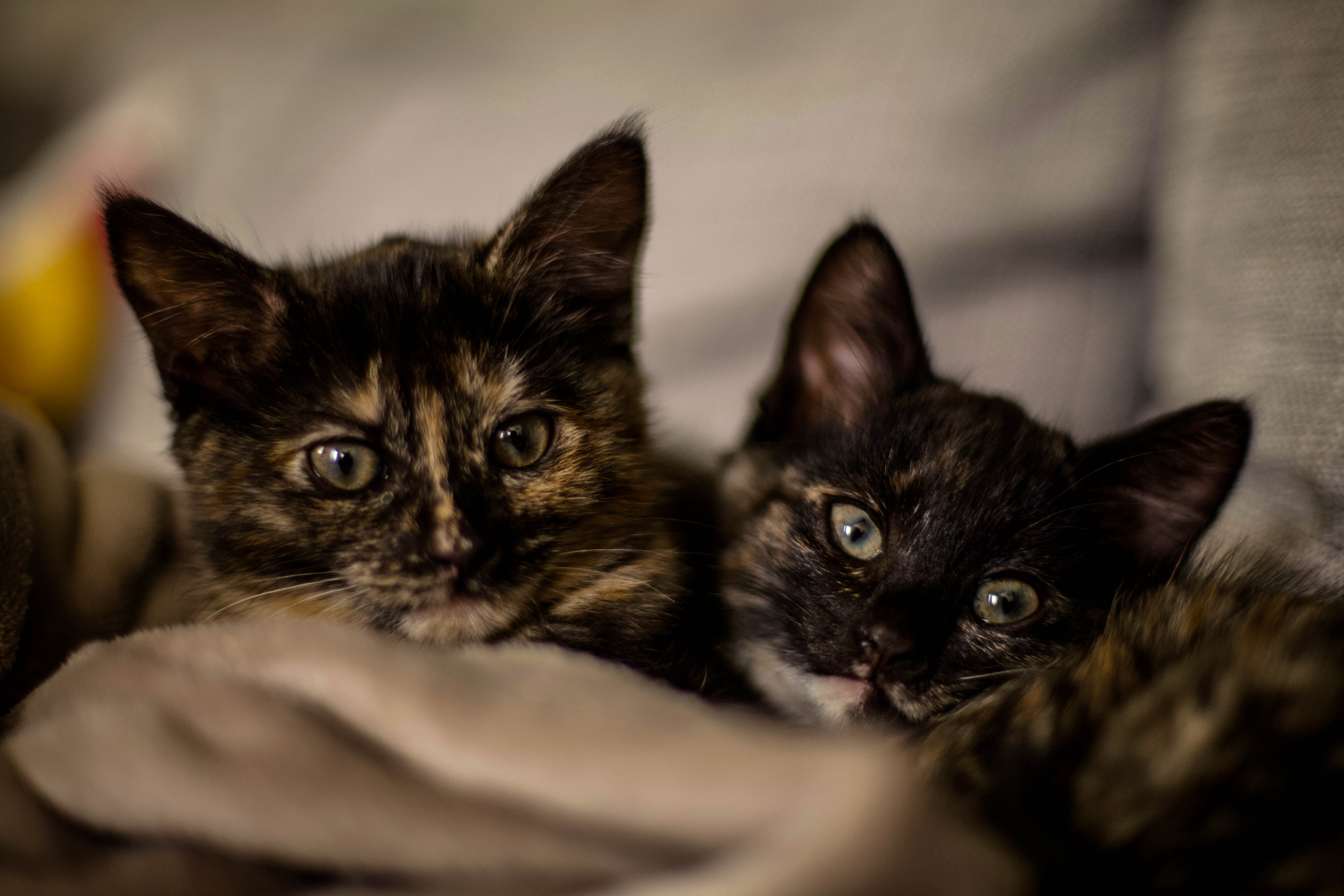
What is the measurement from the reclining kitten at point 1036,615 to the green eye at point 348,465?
1.42ft

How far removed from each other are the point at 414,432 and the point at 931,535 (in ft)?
1.83

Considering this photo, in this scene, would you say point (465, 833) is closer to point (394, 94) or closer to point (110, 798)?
point (110, 798)

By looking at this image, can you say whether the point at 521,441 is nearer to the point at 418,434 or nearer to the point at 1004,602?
the point at 418,434

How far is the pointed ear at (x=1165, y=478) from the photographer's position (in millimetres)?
846

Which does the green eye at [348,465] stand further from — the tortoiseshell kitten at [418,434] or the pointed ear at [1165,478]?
the pointed ear at [1165,478]

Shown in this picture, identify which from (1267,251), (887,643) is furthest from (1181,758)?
Answer: (1267,251)

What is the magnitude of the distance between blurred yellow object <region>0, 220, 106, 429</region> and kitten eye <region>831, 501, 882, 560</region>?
182 centimetres

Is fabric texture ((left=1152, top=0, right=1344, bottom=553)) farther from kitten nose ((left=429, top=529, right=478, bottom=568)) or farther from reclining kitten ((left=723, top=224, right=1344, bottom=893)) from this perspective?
kitten nose ((left=429, top=529, right=478, bottom=568))

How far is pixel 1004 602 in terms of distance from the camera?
858mm

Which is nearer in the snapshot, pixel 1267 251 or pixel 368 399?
pixel 368 399

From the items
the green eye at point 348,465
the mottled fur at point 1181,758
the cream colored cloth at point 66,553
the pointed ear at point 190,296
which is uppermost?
the pointed ear at point 190,296

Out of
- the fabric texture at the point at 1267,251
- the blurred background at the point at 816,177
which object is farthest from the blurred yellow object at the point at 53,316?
the fabric texture at the point at 1267,251

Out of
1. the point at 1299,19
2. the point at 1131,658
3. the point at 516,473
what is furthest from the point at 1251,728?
the point at 1299,19

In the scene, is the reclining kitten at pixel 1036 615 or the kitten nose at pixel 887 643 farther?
the kitten nose at pixel 887 643
